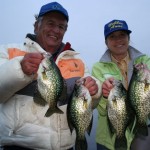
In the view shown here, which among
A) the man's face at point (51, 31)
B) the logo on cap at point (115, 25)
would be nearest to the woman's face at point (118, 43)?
the logo on cap at point (115, 25)

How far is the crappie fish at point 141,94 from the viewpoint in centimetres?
418

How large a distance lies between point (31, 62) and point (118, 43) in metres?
2.30

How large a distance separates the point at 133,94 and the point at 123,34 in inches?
72.2

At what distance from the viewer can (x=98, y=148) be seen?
18.4 feet

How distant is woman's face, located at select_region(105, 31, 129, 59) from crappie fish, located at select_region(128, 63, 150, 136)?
141 cm

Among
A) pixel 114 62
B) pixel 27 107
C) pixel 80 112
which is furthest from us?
pixel 114 62

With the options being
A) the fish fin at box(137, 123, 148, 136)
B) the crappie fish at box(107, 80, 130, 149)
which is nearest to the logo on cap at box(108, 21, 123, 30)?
the crappie fish at box(107, 80, 130, 149)

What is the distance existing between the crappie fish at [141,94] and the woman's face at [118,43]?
55.6 inches

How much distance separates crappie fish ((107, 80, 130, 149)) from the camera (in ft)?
13.9

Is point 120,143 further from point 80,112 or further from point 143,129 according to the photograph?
point 80,112

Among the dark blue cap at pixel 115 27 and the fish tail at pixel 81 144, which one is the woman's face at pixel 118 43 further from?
the fish tail at pixel 81 144

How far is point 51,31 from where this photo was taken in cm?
518

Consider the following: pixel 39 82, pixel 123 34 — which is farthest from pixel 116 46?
pixel 39 82

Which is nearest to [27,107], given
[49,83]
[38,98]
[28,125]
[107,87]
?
[28,125]
